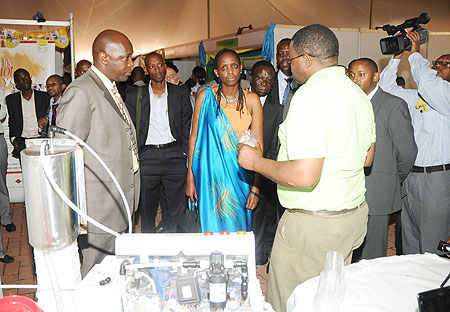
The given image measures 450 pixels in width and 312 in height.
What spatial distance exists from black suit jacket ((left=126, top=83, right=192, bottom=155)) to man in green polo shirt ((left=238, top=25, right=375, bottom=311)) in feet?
6.17

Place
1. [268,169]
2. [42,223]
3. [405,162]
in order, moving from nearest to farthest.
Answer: [42,223], [268,169], [405,162]

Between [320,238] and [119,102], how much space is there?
1336 millimetres

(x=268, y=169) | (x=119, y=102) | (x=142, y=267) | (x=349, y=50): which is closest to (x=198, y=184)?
(x=119, y=102)

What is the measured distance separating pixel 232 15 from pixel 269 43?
8024mm

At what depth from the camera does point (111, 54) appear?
7.03 ft

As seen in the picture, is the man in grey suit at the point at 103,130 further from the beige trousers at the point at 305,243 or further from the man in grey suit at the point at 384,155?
the man in grey suit at the point at 384,155

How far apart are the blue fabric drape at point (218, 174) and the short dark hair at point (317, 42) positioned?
3.93 feet

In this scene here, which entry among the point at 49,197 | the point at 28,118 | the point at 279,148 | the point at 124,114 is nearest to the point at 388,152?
the point at 279,148

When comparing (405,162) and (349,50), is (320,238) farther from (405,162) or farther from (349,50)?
(349,50)

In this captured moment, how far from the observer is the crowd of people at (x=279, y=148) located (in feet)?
5.18

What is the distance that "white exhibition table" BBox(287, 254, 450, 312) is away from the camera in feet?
4.15

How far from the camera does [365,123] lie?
5.47 ft

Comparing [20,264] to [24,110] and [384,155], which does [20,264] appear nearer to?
[24,110]

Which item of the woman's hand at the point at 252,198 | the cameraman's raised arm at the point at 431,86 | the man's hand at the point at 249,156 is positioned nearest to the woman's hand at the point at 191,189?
the woman's hand at the point at 252,198
